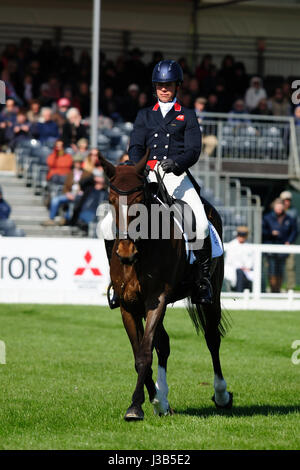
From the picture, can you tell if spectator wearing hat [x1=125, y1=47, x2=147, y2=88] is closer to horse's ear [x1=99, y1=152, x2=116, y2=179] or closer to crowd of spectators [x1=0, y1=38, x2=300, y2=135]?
crowd of spectators [x1=0, y1=38, x2=300, y2=135]

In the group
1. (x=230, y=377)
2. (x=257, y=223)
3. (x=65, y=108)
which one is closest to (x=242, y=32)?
(x=65, y=108)

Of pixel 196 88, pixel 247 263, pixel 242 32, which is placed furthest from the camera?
pixel 242 32

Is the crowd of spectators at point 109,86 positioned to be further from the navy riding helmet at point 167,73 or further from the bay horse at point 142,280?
the bay horse at point 142,280

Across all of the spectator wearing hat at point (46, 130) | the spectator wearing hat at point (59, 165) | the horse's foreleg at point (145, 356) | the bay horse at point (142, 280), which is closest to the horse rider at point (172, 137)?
the bay horse at point (142, 280)

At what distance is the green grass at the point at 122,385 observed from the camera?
7.40m

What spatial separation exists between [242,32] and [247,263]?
16.6 meters

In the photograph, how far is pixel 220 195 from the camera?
24938mm

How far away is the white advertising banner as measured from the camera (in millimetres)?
19531

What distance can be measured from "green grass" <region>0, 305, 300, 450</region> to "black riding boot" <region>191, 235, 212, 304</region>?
1.05 metres

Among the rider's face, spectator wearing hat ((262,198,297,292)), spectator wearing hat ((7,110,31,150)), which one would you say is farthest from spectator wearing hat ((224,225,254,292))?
the rider's face

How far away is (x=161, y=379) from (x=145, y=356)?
83 cm

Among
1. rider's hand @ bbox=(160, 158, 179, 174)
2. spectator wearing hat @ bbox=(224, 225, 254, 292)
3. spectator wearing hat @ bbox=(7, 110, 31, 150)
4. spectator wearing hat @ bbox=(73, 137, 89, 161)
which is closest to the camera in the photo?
rider's hand @ bbox=(160, 158, 179, 174)

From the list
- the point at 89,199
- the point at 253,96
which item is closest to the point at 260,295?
the point at 89,199
